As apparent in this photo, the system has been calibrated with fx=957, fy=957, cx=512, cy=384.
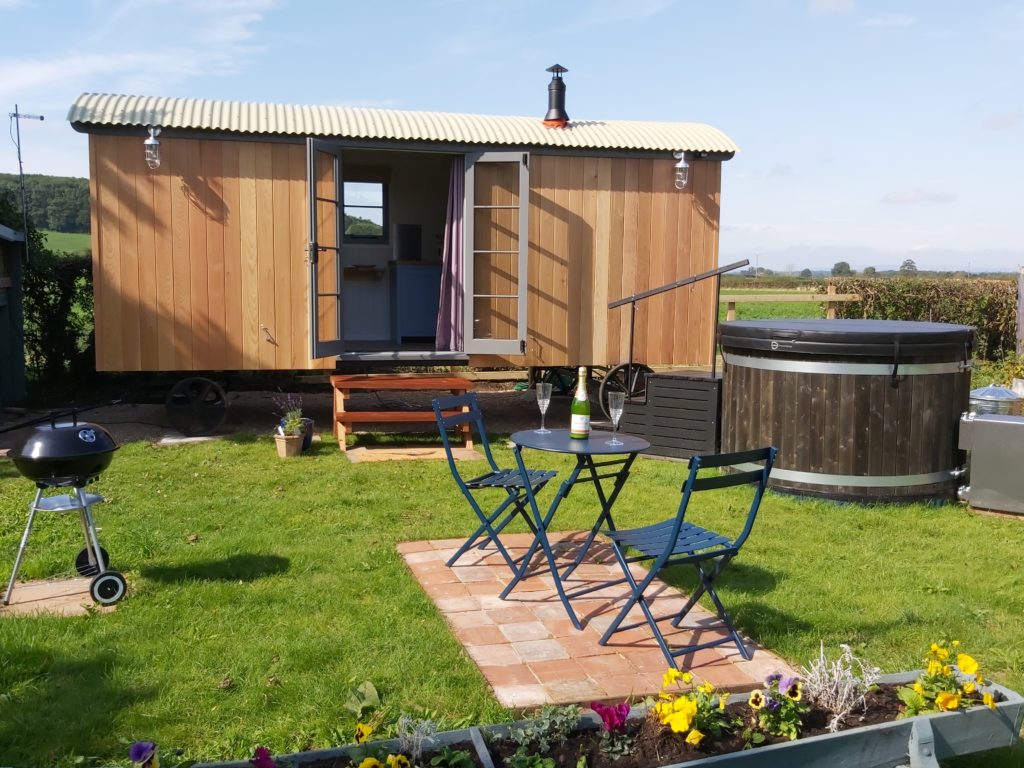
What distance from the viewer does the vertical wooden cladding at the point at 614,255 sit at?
9.03 metres

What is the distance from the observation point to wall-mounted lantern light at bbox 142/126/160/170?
312 inches

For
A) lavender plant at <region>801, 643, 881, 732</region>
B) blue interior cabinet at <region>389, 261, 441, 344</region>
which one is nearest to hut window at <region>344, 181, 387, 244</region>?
blue interior cabinet at <region>389, 261, 441, 344</region>

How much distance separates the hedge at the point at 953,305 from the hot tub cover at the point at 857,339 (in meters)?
8.63

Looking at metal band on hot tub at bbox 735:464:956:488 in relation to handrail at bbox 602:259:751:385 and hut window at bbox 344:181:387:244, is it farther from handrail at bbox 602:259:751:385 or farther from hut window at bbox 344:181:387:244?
hut window at bbox 344:181:387:244

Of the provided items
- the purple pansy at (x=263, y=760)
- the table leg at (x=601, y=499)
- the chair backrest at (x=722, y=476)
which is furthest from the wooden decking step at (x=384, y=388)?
the purple pansy at (x=263, y=760)

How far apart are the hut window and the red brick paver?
20.9 ft

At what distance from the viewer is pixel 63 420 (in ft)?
14.9

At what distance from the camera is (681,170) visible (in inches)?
360

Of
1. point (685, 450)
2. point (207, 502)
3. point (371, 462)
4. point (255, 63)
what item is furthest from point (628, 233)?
point (207, 502)

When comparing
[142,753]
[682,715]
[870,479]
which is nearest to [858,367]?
[870,479]

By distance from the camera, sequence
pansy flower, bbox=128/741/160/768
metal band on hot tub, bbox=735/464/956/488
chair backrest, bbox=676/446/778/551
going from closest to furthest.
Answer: pansy flower, bbox=128/741/160/768 < chair backrest, bbox=676/446/778/551 < metal band on hot tub, bbox=735/464/956/488

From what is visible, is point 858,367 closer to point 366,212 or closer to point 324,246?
point 324,246

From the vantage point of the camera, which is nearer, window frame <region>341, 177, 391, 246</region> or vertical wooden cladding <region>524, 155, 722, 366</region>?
vertical wooden cladding <region>524, 155, 722, 366</region>

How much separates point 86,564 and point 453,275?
5.21 metres
